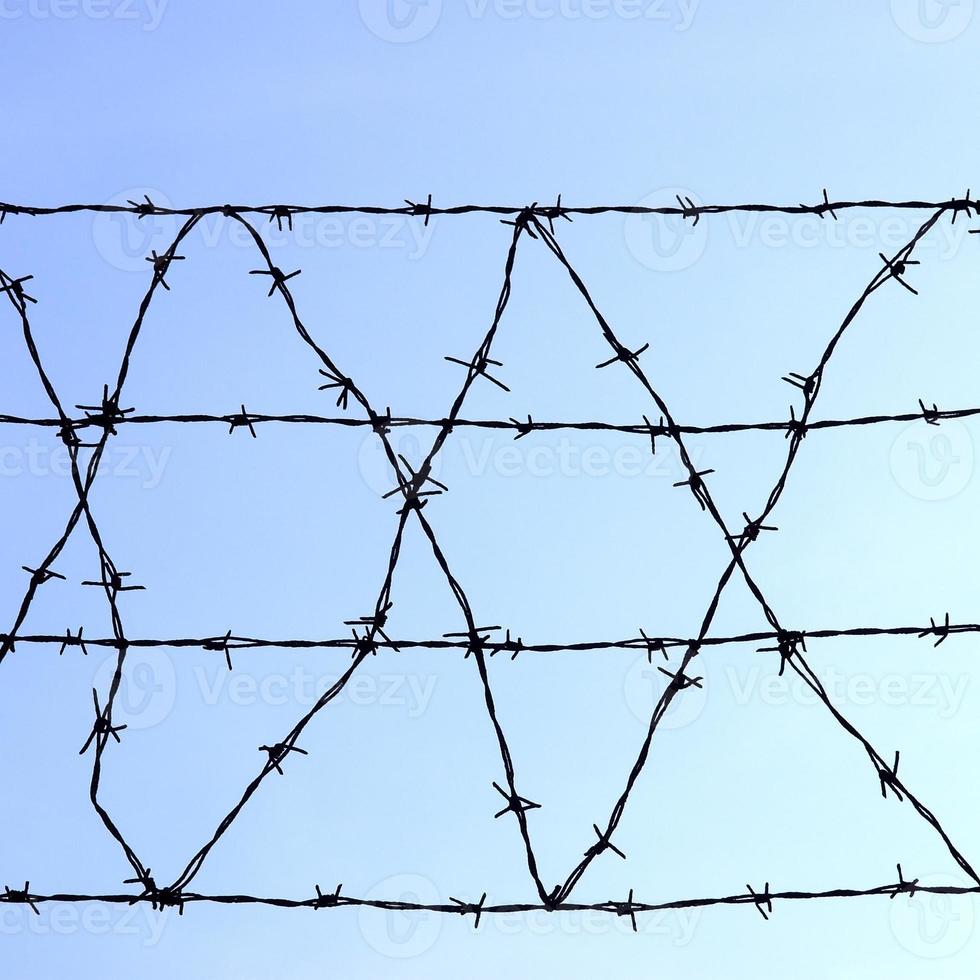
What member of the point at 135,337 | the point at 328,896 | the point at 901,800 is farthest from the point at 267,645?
the point at 901,800

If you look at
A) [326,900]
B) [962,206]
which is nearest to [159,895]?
[326,900]

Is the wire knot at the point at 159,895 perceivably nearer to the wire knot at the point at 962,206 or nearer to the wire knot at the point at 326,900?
the wire knot at the point at 326,900

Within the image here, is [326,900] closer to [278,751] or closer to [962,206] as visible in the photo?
[278,751]

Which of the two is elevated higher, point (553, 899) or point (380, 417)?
point (380, 417)

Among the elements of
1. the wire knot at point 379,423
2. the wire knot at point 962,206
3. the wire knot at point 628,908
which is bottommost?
the wire knot at point 628,908

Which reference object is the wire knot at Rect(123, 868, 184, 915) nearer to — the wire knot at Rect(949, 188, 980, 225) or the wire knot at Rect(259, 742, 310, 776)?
the wire knot at Rect(259, 742, 310, 776)

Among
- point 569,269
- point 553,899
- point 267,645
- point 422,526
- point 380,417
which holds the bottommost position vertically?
point 553,899

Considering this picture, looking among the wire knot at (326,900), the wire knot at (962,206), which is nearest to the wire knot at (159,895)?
the wire knot at (326,900)

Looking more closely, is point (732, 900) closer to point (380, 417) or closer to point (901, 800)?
point (901, 800)

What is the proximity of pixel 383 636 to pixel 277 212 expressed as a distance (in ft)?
3.42

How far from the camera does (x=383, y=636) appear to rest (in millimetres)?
3215

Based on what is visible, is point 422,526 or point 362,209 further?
point 362,209

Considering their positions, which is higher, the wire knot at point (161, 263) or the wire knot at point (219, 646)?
the wire knot at point (161, 263)

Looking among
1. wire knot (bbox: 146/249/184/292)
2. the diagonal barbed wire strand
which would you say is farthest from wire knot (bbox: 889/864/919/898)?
wire knot (bbox: 146/249/184/292)
